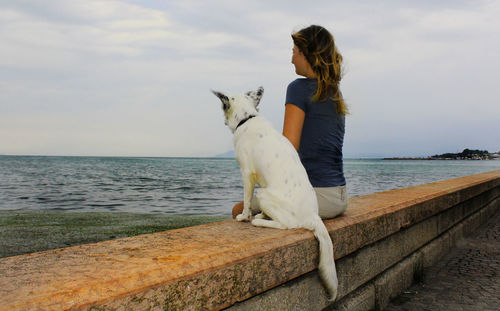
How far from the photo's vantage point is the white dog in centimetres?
260

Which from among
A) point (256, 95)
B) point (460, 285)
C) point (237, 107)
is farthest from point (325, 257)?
point (460, 285)

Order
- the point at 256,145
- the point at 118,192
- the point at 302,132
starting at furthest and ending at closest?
the point at 118,192, the point at 302,132, the point at 256,145

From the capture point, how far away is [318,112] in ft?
10.1

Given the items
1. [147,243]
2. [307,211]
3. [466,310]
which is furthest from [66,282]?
[466,310]

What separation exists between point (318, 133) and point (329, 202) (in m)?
0.55

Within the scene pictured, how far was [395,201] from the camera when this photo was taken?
415 centimetres

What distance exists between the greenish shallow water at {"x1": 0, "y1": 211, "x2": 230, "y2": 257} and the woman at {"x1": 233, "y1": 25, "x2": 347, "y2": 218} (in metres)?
5.21

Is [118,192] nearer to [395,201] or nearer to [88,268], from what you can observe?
[395,201]

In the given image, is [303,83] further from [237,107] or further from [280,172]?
[280,172]

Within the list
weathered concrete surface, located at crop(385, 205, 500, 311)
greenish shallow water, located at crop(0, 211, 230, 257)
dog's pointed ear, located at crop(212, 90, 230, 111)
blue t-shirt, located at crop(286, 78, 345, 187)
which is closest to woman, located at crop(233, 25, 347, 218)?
blue t-shirt, located at crop(286, 78, 345, 187)

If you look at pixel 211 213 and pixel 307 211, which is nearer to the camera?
pixel 307 211

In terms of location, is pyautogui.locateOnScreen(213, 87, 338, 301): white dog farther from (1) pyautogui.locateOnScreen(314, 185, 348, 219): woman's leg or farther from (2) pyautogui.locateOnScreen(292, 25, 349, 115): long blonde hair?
(2) pyautogui.locateOnScreen(292, 25, 349, 115): long blonde hair

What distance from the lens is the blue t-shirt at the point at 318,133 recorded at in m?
3.07

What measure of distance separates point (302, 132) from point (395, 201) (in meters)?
1.63
